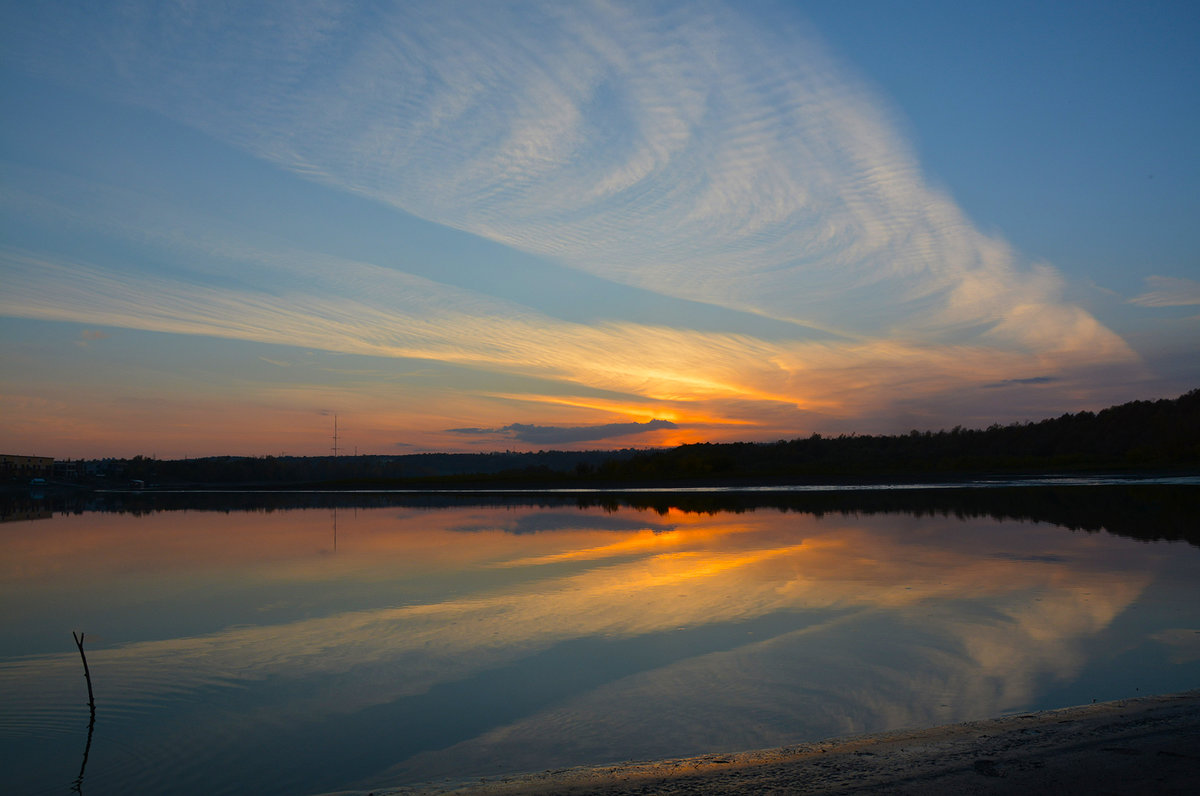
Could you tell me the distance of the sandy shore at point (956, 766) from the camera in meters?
4.37

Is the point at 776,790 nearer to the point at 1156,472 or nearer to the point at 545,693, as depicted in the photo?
the point at 545,693

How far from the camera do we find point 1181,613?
9.03 m

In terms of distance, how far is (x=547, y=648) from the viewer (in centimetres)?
857

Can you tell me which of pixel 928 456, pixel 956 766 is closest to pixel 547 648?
pixel 956 766

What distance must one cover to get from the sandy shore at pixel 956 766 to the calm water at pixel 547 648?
415 millimetres

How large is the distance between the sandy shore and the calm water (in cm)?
42

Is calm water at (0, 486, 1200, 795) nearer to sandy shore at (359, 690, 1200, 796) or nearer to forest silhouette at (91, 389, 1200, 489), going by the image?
sandy shore at (359, 690, 1200, 796)

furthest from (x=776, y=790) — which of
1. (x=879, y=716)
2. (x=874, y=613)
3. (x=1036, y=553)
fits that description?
(x=1036, y=553)

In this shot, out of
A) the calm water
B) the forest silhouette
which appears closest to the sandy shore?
the calm water

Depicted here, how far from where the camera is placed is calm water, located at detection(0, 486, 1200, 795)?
583 cm

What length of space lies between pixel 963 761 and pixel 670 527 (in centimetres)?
1689

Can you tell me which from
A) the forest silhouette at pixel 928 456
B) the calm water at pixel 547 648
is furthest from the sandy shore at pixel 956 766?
the forest silhouette at pixel 928 456

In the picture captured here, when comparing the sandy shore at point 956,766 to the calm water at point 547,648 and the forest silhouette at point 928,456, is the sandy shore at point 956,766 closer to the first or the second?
the calm water at point 547,648

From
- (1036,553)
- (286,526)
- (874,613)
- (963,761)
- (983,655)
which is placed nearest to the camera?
(963,761)
